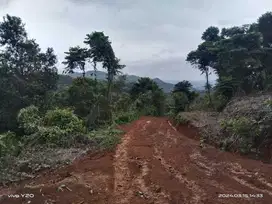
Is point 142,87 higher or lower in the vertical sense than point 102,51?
lower

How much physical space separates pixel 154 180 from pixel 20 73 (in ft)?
58.0

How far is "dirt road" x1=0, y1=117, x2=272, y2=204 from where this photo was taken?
6570 mm

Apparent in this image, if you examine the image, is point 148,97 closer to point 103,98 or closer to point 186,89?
point 186,89

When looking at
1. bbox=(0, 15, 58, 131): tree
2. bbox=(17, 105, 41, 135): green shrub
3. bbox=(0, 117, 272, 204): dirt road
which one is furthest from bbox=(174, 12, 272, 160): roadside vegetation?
bbox=(0, 15, 58, 131): tree

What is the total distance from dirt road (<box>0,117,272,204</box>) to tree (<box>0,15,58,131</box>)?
12.0 metres

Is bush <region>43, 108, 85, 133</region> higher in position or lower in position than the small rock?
higher

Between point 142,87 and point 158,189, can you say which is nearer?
point 158,189

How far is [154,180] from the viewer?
7.70 m

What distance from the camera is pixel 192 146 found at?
12570 mm

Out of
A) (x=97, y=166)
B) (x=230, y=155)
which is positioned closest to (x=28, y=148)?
(x=97, y=166)

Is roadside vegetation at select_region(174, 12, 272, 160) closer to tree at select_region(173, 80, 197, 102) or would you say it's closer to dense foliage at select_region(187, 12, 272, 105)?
dense foliage at select_region(187, 12, 272, 105)

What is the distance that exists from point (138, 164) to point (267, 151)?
4.46 meters

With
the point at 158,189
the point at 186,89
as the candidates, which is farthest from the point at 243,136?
the point at 186,89

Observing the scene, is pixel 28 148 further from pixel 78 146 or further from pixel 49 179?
pixel 49 179
